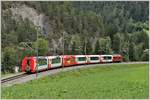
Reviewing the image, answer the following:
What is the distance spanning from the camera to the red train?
52719 mm

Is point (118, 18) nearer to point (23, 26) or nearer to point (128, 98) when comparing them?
point (23, 26)

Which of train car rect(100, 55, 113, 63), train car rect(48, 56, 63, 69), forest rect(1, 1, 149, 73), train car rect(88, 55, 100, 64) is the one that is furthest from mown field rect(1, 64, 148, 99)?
forest rect(1, 1, 149, 73)

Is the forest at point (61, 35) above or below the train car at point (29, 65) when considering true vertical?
above

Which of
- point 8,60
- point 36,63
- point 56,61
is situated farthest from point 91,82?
point 56,61

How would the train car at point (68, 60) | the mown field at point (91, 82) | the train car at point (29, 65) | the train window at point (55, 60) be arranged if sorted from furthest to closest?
the train car at point (68, 60), the train window at point (55, 60), the train car at point (29, 65), the mown field at point (91, 82)

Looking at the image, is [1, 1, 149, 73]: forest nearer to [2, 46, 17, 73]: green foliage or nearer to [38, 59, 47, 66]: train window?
[2, 46, 17, 73]: green foliage

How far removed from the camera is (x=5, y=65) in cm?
5806

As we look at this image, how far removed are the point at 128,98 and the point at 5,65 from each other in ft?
124

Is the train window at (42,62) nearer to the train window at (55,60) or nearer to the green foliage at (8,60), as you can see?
the train window at (55,60)

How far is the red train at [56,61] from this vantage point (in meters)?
52.7

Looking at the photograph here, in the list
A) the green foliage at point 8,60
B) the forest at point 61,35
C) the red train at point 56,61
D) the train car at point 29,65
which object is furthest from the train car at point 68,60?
the train car at point 29,65

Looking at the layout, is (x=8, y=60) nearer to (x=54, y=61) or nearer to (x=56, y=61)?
(x=54, y=61)

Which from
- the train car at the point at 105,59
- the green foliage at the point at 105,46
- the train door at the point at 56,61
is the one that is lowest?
the train car at the point at 105,59

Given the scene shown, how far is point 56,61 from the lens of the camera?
204 feet
